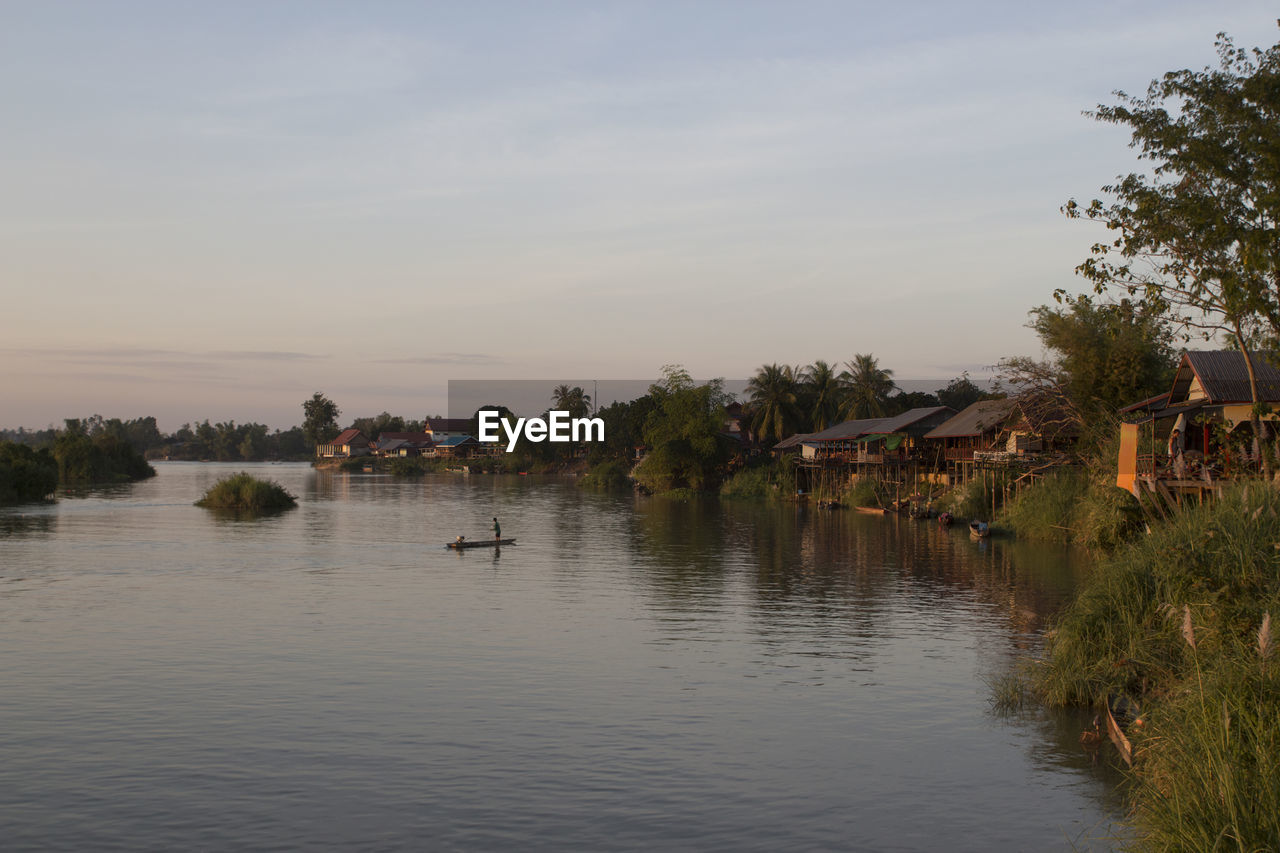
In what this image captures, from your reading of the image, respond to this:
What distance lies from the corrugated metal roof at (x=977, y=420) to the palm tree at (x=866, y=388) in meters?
28.6

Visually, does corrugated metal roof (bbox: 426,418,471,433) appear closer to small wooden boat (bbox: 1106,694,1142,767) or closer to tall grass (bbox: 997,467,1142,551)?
tall grass (bbox: 997,467,1142,551)

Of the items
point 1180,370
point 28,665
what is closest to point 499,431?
point 1180,370

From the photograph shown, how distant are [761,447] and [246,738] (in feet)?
311

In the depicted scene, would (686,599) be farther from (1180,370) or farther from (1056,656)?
(1180,370)

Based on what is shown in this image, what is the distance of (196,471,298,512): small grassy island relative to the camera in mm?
71938

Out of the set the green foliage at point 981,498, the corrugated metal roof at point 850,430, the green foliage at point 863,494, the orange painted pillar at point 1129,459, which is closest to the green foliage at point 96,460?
the corrugated metal roof at point 850,430

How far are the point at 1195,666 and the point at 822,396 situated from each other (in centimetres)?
9307

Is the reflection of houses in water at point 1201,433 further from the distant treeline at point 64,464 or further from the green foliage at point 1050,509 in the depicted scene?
the distant treeline at point 64,464

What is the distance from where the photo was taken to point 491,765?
14.8 m

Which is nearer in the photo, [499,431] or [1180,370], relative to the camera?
[1180,370]

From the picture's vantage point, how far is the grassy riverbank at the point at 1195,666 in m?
Result: 9.09

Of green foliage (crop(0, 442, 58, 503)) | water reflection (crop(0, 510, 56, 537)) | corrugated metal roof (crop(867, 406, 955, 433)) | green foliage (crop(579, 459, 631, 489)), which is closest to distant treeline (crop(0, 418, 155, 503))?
green foliage (crop(0, 442, 58, 503))

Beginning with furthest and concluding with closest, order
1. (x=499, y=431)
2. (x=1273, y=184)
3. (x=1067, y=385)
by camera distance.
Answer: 1. (x=499, y=431)
2. (x=1067, y=385)
3. (x=1273, y=184)

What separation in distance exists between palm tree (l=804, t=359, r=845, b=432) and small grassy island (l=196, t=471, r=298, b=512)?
52.7m
